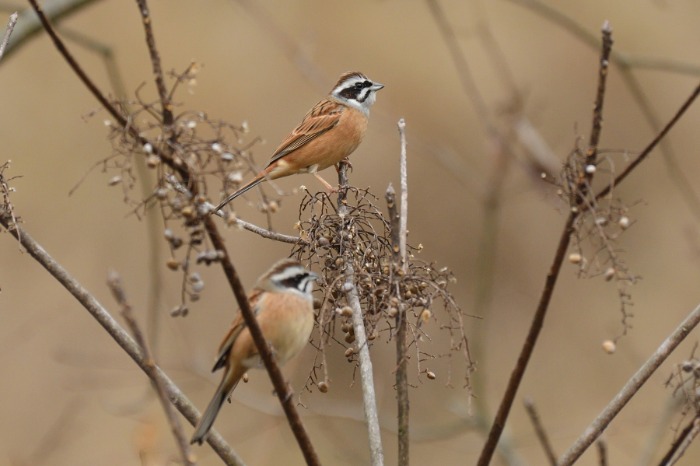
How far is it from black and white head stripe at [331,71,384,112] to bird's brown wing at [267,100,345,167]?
12 centimetres

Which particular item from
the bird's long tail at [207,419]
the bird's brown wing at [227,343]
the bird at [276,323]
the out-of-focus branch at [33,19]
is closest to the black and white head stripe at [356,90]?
the out-of-focus branch at [33,19]

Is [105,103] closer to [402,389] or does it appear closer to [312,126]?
[402,389]

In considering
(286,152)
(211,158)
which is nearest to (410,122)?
(286,152)

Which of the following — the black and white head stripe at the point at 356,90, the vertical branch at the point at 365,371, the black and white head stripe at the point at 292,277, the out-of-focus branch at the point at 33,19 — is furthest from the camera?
the black and white head stripe at the point at 356,90

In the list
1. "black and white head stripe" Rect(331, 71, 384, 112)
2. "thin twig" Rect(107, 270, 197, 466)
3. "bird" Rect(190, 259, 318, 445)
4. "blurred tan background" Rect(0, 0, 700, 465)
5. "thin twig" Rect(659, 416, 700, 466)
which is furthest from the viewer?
"blurred tan background" Rect(0, 0, 700, 465)

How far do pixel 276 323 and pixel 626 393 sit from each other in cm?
129

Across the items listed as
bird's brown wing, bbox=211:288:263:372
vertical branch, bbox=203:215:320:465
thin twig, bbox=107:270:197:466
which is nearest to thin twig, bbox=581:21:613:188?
vertical branch, bbox=203:215:320:465

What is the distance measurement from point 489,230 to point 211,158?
16.2 ft

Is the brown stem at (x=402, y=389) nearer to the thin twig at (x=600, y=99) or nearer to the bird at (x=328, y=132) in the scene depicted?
the thin twig at (x=600, y=99)

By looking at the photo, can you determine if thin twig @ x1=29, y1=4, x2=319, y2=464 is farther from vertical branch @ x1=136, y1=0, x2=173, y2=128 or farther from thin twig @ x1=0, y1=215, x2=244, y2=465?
thin twig @ x1=0, y1=215, x2=244, y2=465

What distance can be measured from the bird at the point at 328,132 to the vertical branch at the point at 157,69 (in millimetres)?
3708

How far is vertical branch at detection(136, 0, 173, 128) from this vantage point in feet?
7.52

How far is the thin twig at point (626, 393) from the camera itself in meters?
2.78

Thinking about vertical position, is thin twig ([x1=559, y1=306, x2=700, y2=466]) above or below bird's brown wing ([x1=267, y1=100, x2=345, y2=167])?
below
